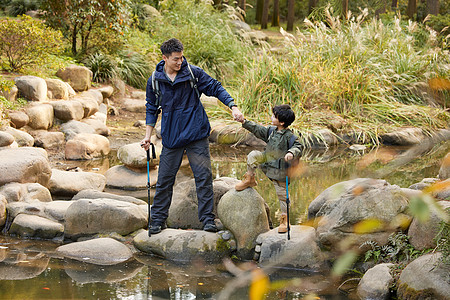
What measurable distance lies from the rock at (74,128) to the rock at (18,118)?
2.68 ft

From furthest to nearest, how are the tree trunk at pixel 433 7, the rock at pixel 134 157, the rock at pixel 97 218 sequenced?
the tree trunk at pixel 433 7, the rock at pixel 134 157, the rock at pixel 97 218

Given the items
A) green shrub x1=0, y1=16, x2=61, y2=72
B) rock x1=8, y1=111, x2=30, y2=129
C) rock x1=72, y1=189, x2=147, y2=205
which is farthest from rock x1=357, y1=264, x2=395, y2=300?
green shrub x1=0, y1=16, x2=61, y2=72

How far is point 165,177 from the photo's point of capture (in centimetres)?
520

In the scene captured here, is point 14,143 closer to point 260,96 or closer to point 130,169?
point 130,169

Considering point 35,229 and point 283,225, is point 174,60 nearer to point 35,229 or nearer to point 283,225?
point 283,225

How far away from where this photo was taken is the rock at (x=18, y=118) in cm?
909

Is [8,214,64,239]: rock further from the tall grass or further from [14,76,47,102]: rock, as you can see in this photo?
the tall grass

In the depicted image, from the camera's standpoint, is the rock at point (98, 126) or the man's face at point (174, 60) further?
the rock at point (98, 126)

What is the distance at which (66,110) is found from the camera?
33.7 feet

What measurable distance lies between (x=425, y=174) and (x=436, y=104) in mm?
4935

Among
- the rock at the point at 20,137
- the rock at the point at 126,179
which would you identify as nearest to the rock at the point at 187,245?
the rock at the point at 126,179

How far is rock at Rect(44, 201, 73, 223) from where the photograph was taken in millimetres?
5668

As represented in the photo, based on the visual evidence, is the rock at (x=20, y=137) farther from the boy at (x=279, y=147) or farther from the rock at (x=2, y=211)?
the boy at (x=279, y=147)

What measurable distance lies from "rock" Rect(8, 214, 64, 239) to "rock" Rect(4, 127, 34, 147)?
3359mm
